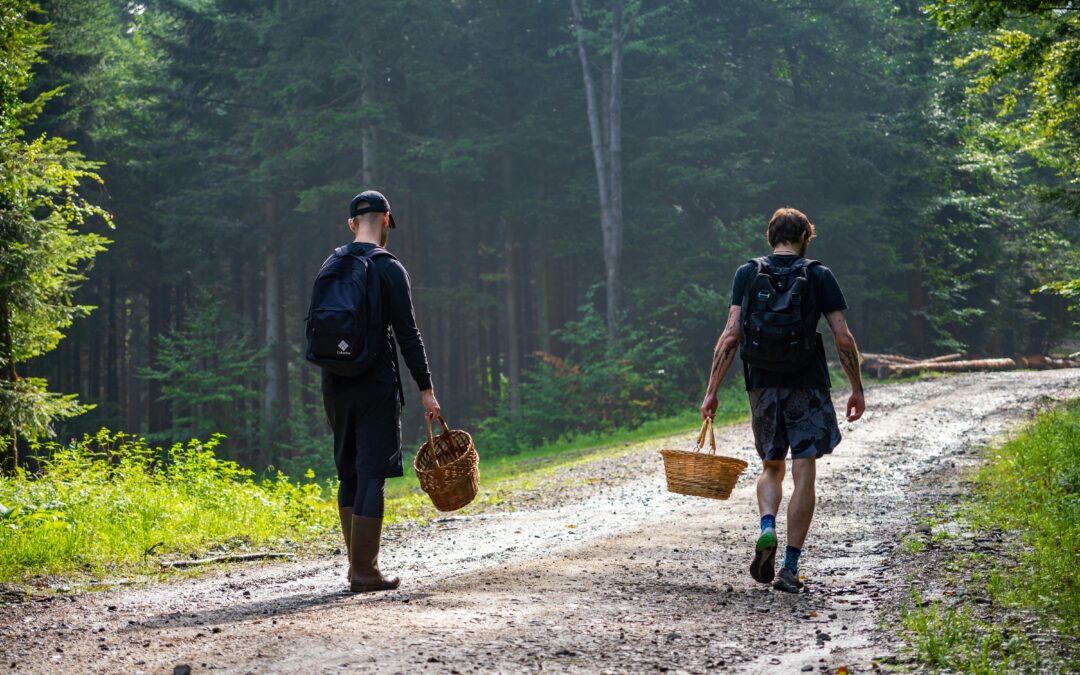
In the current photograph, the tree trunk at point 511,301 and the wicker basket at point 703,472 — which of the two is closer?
the wicker basket at point 703,472

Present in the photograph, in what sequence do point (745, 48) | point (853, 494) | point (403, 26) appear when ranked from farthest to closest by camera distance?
point (745, 48)
point (403, 26)
point (853, 494)

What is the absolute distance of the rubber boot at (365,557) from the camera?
633cm

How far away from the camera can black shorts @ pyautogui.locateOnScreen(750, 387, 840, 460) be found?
629cm

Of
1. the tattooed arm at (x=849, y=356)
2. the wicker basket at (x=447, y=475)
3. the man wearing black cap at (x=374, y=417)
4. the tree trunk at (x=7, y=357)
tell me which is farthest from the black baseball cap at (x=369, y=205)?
the tree trunk at (x=7, y=357)

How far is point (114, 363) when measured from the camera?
37.4 meters

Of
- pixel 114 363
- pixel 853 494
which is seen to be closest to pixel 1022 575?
pixel 853 494

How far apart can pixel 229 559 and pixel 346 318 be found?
3207 mm

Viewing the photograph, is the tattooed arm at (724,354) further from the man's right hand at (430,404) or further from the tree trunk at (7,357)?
the tree trunk at (7,357)

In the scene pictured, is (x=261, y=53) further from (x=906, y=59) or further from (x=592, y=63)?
(x=906, y=59)

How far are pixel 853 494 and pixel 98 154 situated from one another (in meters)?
Result: 29.1

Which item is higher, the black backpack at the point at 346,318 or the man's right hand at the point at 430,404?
the black backpack at the point at 346,318

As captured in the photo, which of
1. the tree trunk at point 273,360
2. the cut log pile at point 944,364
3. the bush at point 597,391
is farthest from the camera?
the tree trunk at point 273,360

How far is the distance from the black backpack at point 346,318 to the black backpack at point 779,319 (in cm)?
219

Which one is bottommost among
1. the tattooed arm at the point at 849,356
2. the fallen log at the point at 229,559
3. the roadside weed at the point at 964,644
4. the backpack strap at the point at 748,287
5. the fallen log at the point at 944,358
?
the fallen log at the point at 229,559
